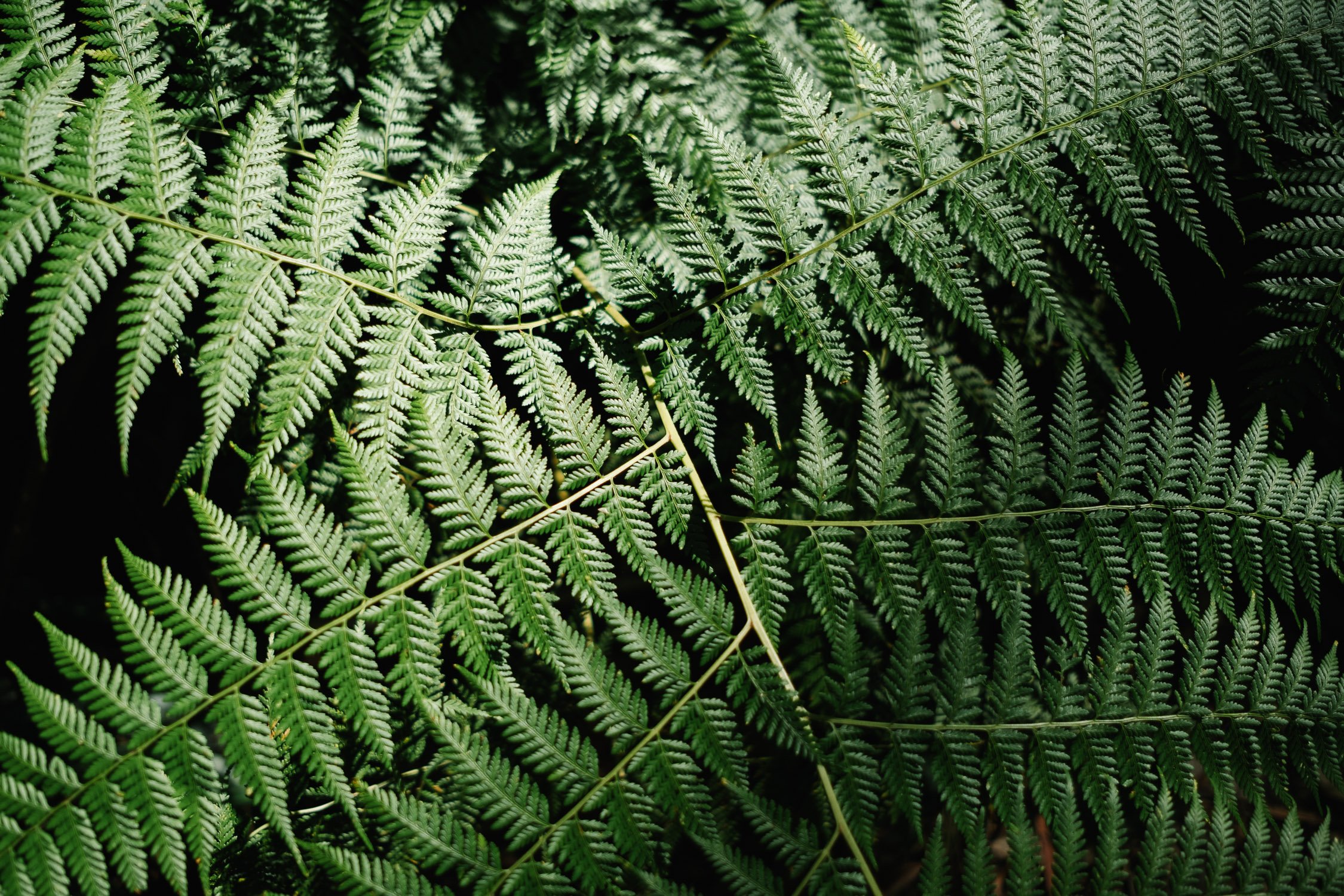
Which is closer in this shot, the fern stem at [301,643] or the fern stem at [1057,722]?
the fern stem at [301,643]

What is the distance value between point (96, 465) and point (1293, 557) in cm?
282

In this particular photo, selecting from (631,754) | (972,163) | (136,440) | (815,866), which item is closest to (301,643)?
(631,754)

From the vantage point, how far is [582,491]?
1.36 m

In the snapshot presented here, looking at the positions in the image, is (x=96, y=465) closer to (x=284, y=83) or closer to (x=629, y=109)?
(x=284, y=83)

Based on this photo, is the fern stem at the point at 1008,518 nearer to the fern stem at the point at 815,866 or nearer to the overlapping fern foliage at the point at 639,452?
the overlapping fern foliage at the point at 639,452

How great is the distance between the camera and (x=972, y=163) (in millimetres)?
1447

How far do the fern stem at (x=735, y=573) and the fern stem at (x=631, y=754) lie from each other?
0.04 meters

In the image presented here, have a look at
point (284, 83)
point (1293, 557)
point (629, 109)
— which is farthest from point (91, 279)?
point (1293, 557)

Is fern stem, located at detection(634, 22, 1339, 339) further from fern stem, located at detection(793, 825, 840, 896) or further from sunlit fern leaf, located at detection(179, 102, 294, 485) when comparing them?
fern stem, located at detection(793, 825, 840, 896)

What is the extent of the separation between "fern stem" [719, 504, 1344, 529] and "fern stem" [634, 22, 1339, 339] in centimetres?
41

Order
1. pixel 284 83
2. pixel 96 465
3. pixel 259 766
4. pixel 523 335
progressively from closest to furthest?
pixel 259 766, pixel 523 335, pixel 284 83, pixel 96 465

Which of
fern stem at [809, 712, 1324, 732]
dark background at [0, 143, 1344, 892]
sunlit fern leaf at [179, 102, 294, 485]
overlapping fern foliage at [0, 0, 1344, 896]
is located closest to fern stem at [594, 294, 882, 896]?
overlapping fern foliage at [0, 0, 1344, 896]

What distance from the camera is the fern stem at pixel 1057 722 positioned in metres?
1.37

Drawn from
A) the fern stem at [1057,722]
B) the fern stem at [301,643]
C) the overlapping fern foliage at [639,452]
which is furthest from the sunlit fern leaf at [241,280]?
the fern stem at [1057,722]
